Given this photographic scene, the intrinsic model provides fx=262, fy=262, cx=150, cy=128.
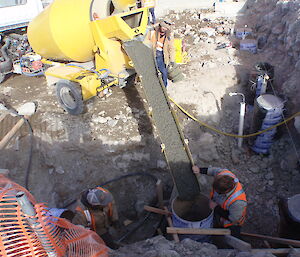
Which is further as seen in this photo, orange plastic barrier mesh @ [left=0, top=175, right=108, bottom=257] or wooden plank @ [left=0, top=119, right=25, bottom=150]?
wooden plank @ [left=0, top=119, right=25, bottom=150]

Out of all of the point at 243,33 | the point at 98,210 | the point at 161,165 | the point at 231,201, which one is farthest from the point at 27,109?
the point at 243,33

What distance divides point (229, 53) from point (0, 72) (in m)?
6.72

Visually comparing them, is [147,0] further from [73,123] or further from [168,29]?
[73,123]

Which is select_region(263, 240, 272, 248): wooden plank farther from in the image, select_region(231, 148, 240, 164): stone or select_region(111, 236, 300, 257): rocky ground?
select_region(231, 148, 240, 164): stone

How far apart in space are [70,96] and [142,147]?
199 centimetres

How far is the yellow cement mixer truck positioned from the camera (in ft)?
16.5

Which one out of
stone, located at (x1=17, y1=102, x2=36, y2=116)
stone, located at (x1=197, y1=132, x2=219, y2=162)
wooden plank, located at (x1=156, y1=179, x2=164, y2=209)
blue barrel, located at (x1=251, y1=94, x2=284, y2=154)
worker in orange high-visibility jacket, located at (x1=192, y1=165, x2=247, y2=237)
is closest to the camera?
worker in orange high-visibility jacket, located at (x1=192, y1=165, x2=247, y2=237)

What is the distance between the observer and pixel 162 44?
589cm

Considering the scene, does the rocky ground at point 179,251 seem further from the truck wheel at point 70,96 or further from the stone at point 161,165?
the truck wheel at point 70,96

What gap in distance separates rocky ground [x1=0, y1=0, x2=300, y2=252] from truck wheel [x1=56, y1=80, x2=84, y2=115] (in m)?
0.19

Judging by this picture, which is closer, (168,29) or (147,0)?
(147,0)

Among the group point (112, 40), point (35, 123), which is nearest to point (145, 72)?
point (112, 40)

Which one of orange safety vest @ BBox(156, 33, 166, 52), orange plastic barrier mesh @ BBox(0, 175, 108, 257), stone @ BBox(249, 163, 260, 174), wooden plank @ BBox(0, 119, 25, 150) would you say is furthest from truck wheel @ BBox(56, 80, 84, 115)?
stone @ BBox(249, 163, 260, 174)

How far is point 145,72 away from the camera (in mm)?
4910
